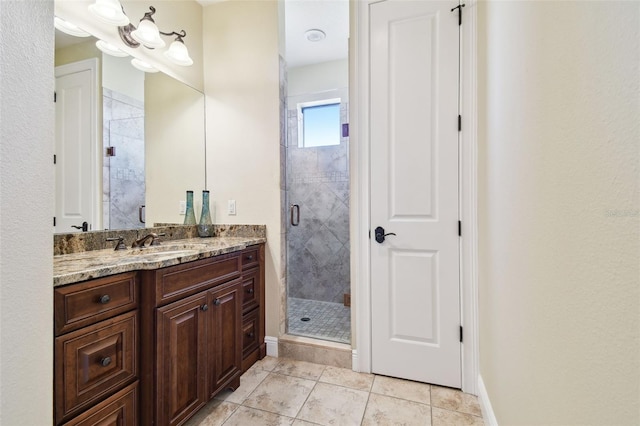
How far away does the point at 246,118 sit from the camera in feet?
7.48

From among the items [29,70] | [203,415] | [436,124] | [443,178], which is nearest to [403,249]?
[443,178]

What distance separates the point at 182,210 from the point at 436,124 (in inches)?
75.4

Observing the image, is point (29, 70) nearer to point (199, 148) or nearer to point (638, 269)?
point (638, 269)

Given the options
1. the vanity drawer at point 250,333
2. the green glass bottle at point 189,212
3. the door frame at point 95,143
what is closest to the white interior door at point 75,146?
the door frame at point 95,143

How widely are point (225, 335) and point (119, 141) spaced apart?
4.39 ft

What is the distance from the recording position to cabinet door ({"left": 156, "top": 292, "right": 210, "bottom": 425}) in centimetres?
125

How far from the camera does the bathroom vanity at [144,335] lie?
3.18ft

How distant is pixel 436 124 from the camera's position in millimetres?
→ 1791

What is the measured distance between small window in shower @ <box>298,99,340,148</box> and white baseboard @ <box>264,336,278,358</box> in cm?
216

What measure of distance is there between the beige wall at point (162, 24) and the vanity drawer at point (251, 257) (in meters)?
1.41

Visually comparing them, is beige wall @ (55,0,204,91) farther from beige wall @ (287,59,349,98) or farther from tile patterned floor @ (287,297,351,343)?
tile patterned floor @ (287,297,351,343)

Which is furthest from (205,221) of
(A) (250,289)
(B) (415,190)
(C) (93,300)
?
(B) (415,190)

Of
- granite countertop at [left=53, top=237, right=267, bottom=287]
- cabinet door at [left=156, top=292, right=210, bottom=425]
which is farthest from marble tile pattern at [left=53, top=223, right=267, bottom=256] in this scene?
cabinet door at [left=156, top=292, right=210, bottom=425]

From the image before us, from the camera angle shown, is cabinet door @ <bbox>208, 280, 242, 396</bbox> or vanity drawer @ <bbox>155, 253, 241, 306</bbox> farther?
cabinet door @ <bbox>208, 280, 242, 396</bbox>
